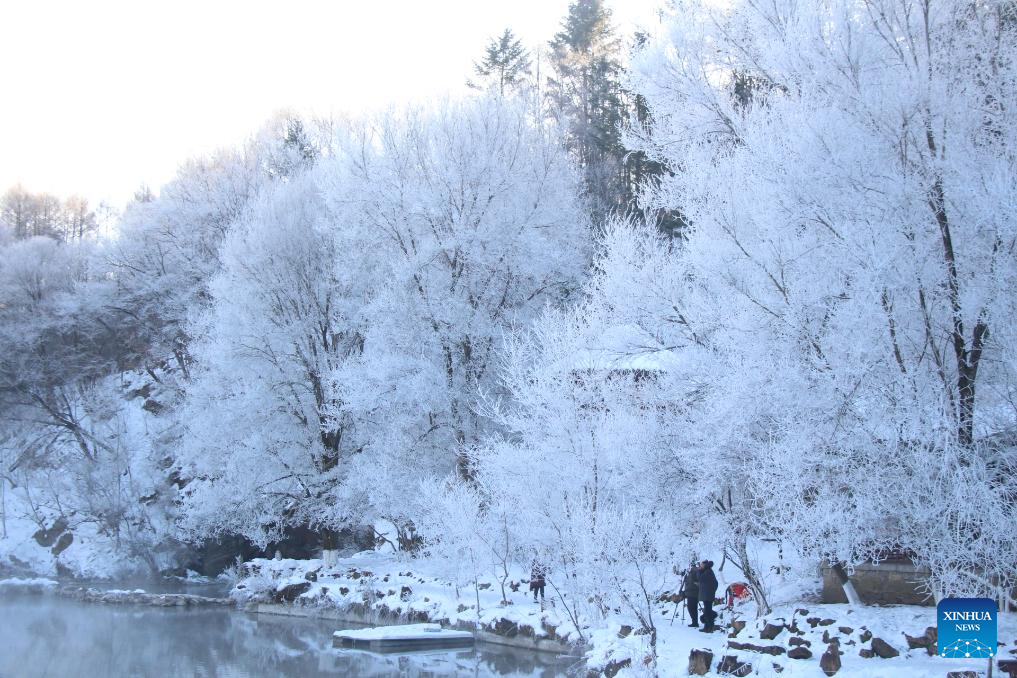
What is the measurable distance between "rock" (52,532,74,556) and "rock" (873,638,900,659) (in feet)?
109

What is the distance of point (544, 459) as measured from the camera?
18.2 meters

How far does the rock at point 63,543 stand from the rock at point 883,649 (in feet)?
109

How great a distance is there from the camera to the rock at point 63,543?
35.7 m

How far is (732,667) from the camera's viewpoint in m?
12.9

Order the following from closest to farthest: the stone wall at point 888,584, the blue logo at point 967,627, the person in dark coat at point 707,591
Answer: the blue logo at point 967,627 → the stone wall at point 888,584 → the person in dark coat at point 707,591

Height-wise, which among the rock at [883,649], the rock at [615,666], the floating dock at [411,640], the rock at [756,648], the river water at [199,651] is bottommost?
the river water at [199,651]

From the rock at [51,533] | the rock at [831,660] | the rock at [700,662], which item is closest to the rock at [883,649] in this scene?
the rock at [831,660]

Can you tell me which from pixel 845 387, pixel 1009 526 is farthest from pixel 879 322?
pixel 1009 526

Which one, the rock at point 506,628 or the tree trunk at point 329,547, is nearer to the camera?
the rock at point 506,628

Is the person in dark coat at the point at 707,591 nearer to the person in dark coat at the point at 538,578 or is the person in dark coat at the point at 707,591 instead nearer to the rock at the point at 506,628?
the person in dark coat at the point at 538,578

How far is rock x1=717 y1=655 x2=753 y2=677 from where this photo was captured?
12734mm

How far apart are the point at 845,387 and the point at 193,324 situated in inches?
1094

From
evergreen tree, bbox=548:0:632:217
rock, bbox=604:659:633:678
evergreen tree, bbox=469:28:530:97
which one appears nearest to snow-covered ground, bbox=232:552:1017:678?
rock, bbox=604:659:633:678

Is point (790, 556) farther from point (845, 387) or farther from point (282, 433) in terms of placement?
point (282, 433)
